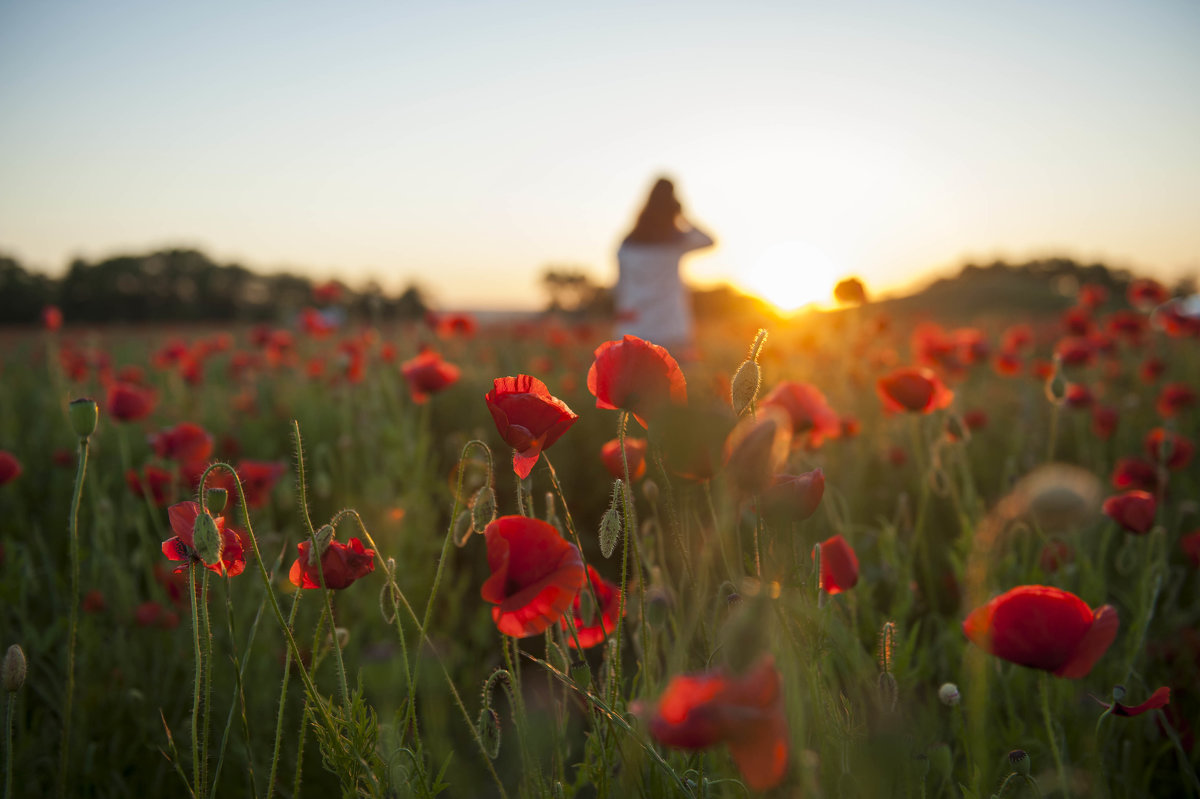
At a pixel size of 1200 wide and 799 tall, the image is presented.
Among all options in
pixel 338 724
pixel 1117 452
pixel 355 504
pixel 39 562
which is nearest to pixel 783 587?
pixel 338 724

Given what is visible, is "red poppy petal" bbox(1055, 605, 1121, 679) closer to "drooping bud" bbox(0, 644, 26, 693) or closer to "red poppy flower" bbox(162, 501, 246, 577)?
"red poppy flower" bbox(162, 501, 246, 577)

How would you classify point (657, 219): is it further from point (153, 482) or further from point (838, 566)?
point (838, 566)

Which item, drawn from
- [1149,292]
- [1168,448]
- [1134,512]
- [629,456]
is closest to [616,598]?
[629,456]

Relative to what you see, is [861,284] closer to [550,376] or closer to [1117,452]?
[1117,452]

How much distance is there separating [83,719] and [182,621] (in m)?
0.53

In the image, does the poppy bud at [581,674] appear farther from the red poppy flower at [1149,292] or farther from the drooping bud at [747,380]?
the red poppy flower at [1149,292]

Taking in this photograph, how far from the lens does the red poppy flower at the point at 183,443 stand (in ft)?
6.55

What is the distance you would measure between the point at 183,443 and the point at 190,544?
1.18 meters

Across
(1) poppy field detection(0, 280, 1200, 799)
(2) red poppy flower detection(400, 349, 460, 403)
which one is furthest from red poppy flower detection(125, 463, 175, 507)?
(2) red poppy flower detection(400, 349, 460, 403)

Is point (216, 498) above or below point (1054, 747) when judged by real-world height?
above

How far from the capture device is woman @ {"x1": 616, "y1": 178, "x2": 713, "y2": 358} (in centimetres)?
698

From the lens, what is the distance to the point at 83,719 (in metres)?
1.71

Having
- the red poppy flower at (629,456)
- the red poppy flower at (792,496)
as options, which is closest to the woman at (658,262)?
the red poppy flower at (629,456)

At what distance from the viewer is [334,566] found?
3.21ft
